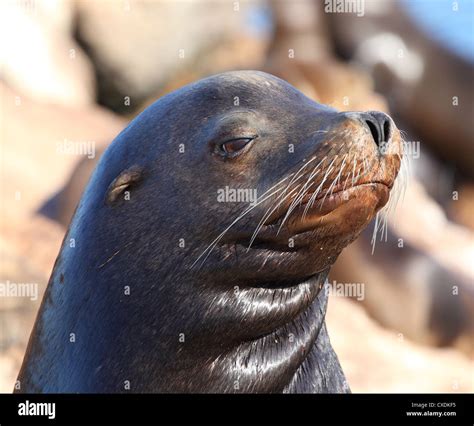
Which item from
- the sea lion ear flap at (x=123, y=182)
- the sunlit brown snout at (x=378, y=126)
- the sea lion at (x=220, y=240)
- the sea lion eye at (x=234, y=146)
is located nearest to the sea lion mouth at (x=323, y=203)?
the sea lion at (x=220, y=240)

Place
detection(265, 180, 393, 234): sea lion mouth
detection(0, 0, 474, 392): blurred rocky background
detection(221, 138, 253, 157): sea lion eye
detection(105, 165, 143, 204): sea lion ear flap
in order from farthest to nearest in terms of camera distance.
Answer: detection(0, 0, 474, 392): blurred rocky background → detection(105, 165, 143, 204): sea lion ear flap → detection(221, 138, 253, 157): sea lion eye → detection(265, 180, 393, 234): sea lion mouth

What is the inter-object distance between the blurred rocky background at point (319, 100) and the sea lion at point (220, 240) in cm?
62

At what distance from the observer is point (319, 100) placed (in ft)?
50.4

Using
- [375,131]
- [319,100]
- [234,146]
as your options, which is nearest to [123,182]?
[234,146]

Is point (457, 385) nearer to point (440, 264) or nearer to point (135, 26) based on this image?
point (440, 264)

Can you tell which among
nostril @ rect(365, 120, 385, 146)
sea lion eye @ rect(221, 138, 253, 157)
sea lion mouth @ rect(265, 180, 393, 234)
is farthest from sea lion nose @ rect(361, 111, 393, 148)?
sea lion eye @ rect(221, 138, 253, 157)

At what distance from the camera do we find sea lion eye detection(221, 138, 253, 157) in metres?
4.20

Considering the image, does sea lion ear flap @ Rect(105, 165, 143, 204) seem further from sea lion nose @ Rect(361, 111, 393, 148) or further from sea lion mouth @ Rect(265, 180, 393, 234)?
sea lion nose @ Rect(361, 111, 393, 148)

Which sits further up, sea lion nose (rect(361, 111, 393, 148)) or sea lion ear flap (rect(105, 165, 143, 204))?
sea lion nose (rect(361, 111, 393, 148))

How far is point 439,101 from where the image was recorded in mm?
20234

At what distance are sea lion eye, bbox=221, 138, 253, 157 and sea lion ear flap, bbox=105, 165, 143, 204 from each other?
424 mm
